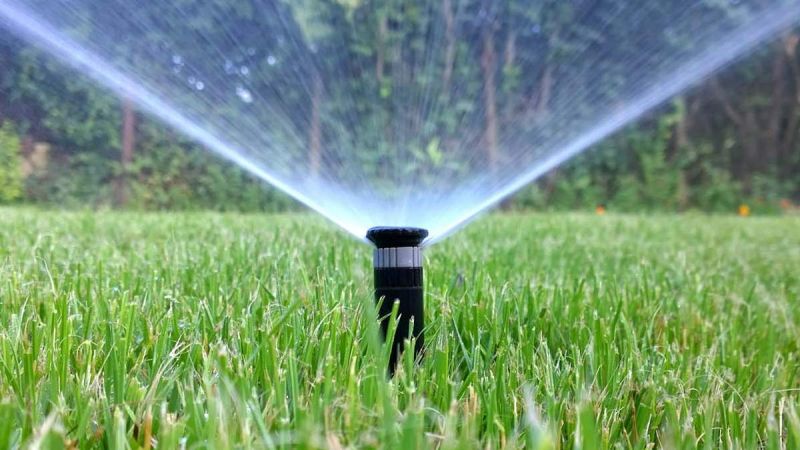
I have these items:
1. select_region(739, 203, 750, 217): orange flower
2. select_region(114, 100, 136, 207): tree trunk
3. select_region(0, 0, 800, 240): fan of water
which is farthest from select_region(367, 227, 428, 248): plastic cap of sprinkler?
select_region(739, 203, 750, 217): orange flower

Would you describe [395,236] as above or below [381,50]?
below

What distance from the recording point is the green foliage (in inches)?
295

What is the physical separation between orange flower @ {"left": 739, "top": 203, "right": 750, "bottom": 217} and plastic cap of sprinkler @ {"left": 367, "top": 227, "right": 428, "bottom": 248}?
31.4 feet

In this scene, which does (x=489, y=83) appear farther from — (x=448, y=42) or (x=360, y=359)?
(x=360, y=359)

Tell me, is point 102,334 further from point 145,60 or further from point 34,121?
point 34,121

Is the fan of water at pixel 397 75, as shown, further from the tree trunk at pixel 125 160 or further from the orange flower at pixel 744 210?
the orange flower at pixel 744 210

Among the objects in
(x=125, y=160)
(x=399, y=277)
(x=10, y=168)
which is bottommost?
(x=399, y=277)

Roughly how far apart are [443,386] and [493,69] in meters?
7.12

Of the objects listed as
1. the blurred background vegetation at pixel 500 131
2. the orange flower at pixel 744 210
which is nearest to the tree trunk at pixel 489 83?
the blurred background vegetation at pixel 500 131

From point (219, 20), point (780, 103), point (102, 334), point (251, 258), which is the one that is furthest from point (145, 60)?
point (780, 103)

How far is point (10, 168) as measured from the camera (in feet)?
25.0

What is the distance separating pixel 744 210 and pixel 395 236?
9821 mm

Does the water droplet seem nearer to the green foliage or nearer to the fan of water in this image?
the fan of water

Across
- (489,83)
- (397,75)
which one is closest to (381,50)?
(397,75)
